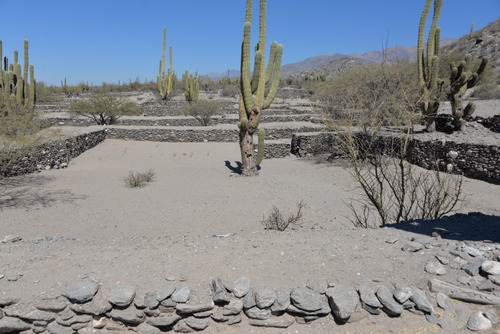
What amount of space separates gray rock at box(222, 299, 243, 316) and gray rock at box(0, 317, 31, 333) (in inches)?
81.3

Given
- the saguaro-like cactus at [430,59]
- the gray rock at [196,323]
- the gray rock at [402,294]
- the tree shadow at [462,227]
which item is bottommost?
the gray rock at [196,323]

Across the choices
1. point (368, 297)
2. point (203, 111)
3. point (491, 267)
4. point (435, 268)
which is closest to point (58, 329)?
point (368, 297)

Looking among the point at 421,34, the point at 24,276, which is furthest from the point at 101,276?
the point at 421,34

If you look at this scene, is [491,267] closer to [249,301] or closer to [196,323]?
[249,301]

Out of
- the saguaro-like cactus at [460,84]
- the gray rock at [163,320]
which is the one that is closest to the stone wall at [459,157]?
the saguaro-like cactus at [460,84]

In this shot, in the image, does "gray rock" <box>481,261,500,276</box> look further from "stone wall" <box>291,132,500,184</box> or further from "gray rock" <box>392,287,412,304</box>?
"stone wall" <box>291,132,500,184</box>

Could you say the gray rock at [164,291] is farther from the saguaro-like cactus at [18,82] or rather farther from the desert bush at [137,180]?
the saguaro-like cactus at [18,82]

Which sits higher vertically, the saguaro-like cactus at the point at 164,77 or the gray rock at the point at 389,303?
the saguaro-like cactus at the point at 164,77

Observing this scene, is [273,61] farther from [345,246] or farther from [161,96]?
[161,96]

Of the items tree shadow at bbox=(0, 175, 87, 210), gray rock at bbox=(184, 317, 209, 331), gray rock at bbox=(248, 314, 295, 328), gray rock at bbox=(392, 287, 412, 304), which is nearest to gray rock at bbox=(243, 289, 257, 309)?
gray rock at bbox=(248, 314, 295, 328)

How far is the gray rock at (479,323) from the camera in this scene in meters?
3.76

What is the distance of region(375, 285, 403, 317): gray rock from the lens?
3997 mm

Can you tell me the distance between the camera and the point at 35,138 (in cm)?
1022

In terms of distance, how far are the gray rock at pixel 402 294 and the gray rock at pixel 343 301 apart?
42cm
